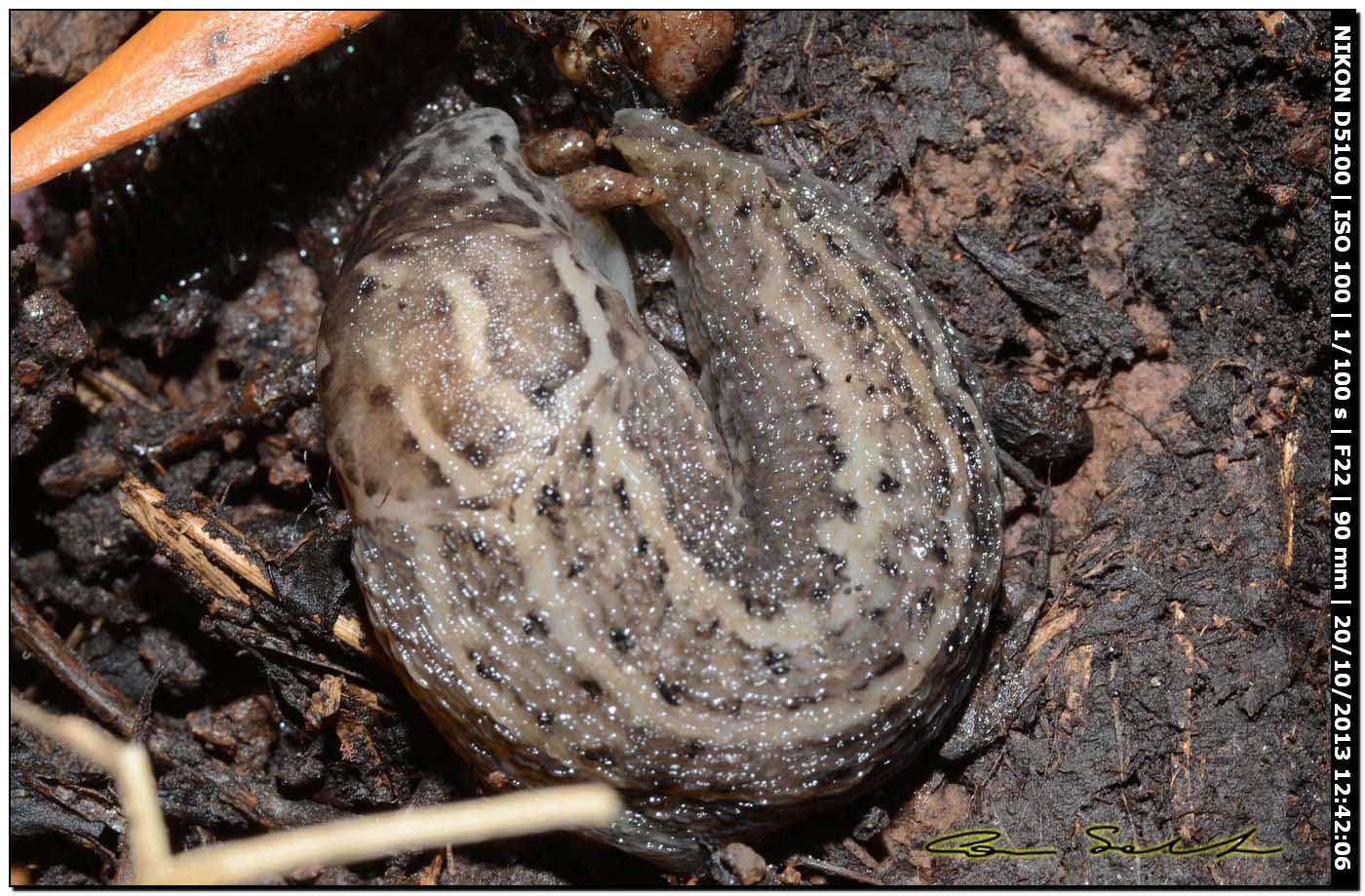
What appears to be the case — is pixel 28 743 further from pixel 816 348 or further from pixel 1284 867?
pixel 1284 867

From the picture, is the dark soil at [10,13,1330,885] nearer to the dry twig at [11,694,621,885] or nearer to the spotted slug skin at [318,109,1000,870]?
the dry twig at [11,694,621,885]

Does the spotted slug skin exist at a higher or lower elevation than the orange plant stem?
lower
